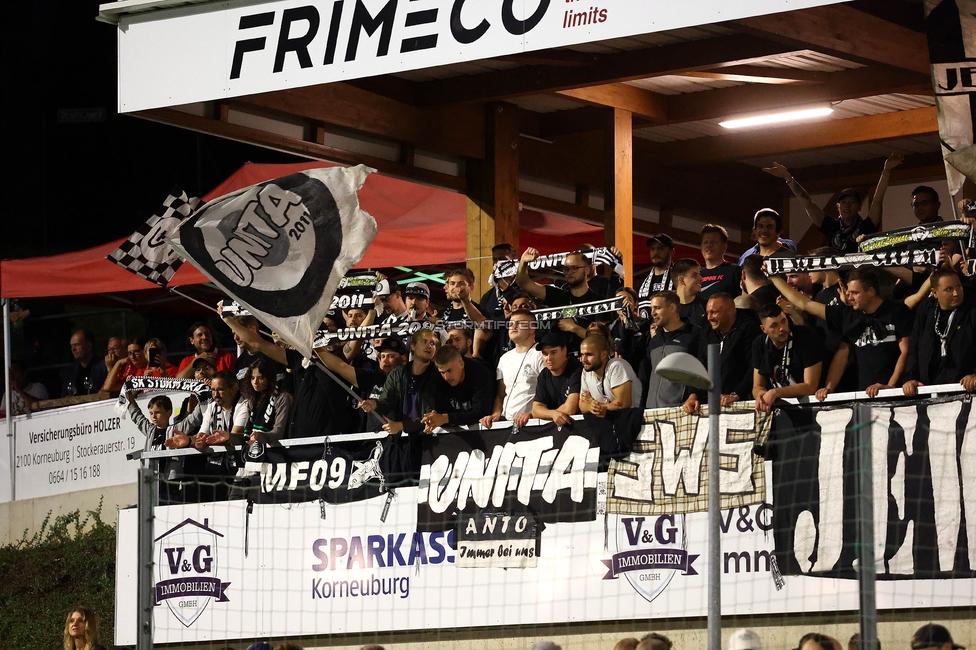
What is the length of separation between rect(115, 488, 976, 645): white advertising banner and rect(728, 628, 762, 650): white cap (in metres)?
0.44

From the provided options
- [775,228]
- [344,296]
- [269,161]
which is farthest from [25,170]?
[775,228]

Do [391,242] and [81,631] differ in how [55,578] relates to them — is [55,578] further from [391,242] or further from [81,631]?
[391,242]

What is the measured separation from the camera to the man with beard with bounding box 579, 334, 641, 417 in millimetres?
10719

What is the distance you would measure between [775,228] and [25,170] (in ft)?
70.7

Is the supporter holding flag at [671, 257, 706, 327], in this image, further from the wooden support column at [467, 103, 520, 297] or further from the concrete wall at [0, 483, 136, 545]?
the concrete wall at [0, 483, 136, 545]

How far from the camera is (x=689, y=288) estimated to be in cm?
1150

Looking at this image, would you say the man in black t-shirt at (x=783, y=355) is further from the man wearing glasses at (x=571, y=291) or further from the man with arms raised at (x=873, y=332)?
the man wearing glasses at (x=571, y=291)

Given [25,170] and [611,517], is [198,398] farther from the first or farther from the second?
[25,170]

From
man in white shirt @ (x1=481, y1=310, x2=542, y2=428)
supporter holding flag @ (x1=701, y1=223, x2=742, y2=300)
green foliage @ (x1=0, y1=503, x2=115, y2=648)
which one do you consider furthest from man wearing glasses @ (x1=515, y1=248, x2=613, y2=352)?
green foliage @ (x1=0, y1=503, x2=115, y2=648)

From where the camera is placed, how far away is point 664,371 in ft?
24.9

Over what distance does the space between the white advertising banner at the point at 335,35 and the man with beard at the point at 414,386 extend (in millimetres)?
2124

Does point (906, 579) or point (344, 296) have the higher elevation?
point (344, 296)

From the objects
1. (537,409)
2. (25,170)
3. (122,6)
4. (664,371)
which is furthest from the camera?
(25,170)

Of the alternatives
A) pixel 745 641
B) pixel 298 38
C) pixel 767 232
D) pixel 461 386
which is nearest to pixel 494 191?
pixel 298 38
